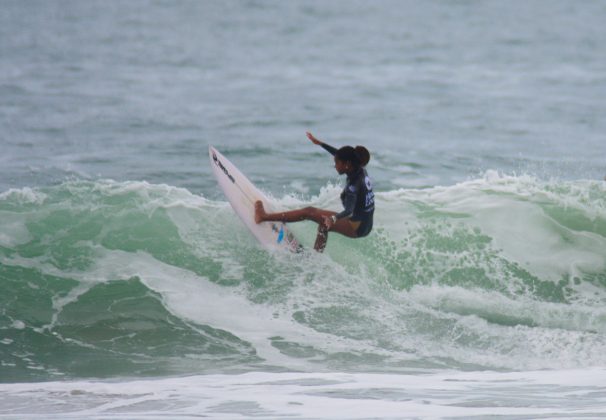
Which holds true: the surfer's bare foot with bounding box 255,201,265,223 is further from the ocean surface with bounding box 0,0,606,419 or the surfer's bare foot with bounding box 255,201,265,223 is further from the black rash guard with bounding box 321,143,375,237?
the black rash guard with bounding box 321,143,375,237

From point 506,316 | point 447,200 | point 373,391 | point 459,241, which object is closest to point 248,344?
point 373,391

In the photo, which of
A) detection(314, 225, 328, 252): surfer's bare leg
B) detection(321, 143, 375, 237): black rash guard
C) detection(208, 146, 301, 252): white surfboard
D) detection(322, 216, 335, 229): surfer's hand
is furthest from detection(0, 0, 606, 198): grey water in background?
detection(321, 143, 375, 237): black rash guard

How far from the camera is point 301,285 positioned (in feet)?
34.2

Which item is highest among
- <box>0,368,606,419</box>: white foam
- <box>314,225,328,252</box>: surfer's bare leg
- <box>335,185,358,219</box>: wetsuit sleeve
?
<box>335,185,358,219</box>: wetsuit sleeve

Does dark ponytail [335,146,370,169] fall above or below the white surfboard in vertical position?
above

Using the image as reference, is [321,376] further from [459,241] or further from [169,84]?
[169,84]

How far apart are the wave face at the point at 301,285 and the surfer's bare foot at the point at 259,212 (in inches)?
17.3

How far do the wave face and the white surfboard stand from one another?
0.67 ft

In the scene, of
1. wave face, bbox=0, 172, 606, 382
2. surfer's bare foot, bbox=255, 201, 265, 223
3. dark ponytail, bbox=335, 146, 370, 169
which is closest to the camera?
wave face, bbox=0, 172, 606, 382

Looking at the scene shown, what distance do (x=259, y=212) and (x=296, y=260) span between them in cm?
64

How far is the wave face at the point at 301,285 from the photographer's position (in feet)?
29.8

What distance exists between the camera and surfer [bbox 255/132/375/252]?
963 cm

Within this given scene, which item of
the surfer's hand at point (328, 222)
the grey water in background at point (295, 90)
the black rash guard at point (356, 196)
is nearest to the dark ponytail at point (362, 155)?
the black rash guard at point (356, 196)

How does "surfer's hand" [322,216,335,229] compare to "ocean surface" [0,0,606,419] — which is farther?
"surfer's hand" [322,216,335,229]
